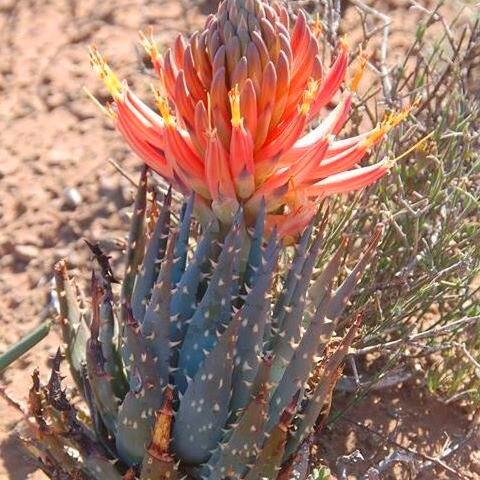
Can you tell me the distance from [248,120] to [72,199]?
1.96 meters

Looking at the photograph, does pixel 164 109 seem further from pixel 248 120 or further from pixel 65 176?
pixel 65 176

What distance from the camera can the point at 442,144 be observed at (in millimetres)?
3203

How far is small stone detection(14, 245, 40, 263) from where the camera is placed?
3.61m

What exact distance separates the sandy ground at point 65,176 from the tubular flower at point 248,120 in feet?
3.81

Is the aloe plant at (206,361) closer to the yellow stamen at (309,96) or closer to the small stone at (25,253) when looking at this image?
the yellow stamen at (309,96)

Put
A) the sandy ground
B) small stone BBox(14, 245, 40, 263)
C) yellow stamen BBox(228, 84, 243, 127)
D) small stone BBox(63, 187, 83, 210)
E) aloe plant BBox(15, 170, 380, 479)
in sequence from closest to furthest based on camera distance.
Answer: yellow stamen BBox(228, 84, 243, 127) → aloe plant BBox(15, 170, 380, 479) → the sandy ground → small stone BBox(14, 245, 40, 263) → small stone BBox(63, 187, 83, 210)

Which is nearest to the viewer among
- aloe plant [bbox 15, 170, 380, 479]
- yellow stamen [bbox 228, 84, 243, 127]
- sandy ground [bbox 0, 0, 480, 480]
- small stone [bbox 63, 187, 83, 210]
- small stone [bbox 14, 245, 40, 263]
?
yellow stamen [bbox 228, 84, 243, 127]

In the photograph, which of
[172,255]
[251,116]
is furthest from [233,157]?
[172,255]

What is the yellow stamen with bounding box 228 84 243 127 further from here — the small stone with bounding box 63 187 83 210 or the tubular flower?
the small stone with bounding box 63 187 83 210

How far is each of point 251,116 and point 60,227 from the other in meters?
1.94

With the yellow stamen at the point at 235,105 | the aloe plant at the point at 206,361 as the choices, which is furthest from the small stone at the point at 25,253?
the yellow stamen at the point at 235,105

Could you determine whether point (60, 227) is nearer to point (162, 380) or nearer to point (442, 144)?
point (442, 144)

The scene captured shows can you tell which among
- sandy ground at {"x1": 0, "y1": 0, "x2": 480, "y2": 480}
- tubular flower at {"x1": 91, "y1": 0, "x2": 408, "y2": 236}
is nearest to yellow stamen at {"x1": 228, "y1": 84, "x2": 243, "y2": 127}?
tubular flower at {"x1": 91, "y1": 0, "x2": 408, "y2": 236}

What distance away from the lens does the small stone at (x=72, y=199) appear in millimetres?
3746
